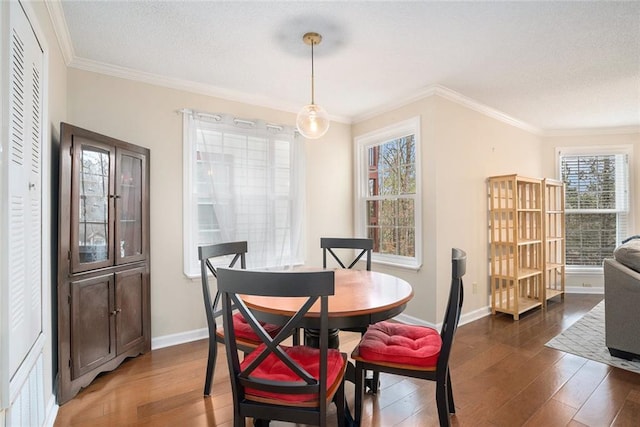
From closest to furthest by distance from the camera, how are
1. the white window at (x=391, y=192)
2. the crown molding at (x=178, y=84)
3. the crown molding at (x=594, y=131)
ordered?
the crown molding at (x=178, y=84) < the white window at (x=391, y=192) < the crown molding at (x=594, y=131)

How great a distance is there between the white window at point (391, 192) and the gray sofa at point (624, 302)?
1.57 m

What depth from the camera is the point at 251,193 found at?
3.39m

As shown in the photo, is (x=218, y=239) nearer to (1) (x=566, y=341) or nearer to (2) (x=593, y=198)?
(1) (x=566, y=341)

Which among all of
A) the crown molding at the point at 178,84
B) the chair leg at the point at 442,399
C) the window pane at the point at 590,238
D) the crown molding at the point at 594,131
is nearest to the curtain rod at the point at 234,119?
the crown molding at the point at 178,84

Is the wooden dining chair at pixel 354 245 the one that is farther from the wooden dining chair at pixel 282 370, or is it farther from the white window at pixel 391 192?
the wooden dining chair at pixel 282 370

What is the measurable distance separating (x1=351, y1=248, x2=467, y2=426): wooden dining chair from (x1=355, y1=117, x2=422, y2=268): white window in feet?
5.85

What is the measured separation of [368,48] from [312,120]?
2.50 feet

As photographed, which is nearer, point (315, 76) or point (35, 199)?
point (35, 199)

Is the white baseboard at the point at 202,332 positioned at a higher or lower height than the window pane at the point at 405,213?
lower

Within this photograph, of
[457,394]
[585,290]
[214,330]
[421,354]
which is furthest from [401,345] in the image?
[585,290]

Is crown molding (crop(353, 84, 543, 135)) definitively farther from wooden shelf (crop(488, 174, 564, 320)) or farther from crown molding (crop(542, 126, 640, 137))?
wooden shelf (crop(488, 174, 564, 320))

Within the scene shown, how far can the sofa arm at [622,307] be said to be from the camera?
250 cm

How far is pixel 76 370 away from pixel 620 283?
13.5 feet

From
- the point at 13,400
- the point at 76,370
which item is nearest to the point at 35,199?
the point at 13,400
